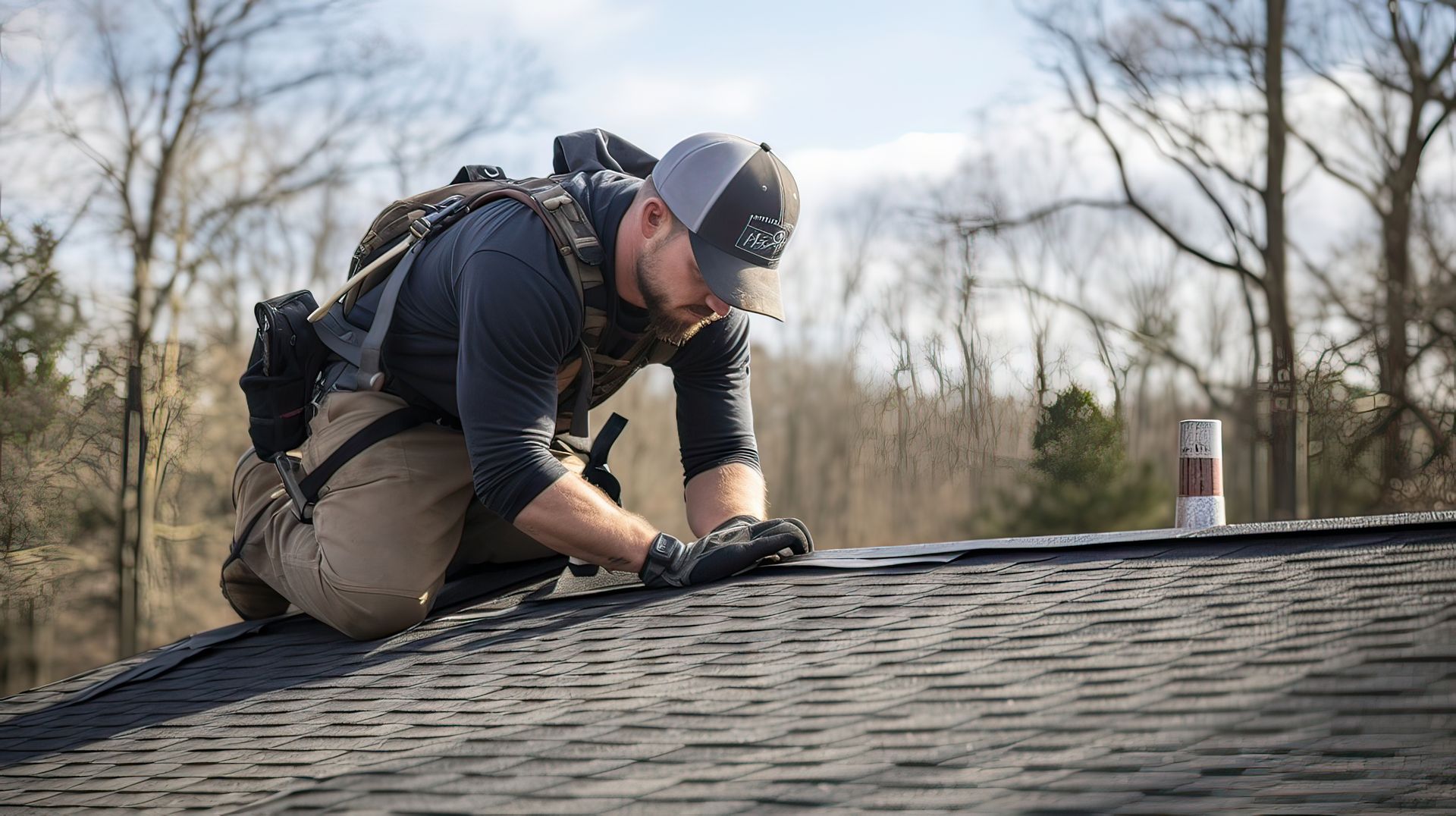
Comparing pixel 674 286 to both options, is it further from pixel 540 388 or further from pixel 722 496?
pixel 722 496

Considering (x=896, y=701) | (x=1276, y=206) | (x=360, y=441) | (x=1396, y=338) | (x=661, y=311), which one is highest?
(x=1276, y=206)

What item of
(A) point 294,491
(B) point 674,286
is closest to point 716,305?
(B) point 674,286

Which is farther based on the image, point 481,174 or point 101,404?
point 101,404

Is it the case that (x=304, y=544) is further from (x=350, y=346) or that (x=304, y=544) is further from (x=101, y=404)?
(x=101, y=404)

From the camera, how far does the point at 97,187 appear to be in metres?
8.27

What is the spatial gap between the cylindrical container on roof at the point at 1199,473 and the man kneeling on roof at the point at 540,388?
3.14ft

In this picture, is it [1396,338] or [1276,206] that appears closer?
[1396,338]

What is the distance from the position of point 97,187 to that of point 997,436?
21.6ft

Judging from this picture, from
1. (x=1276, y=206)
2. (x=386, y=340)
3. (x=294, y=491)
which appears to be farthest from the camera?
(x=1276, y=206)

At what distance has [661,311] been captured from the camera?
265 centimetres

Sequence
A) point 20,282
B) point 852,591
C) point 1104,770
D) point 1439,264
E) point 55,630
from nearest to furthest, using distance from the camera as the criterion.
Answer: point 1104,770 < point 852,591 < point 20,282 < point 55,630 < point 1439,264

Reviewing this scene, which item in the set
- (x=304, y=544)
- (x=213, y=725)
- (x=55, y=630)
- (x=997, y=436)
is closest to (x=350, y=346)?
(x=304, y=544)

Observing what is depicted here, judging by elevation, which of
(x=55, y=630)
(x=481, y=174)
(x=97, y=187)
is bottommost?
(x=55, y=630)

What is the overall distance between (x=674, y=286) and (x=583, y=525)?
1.86 ft
